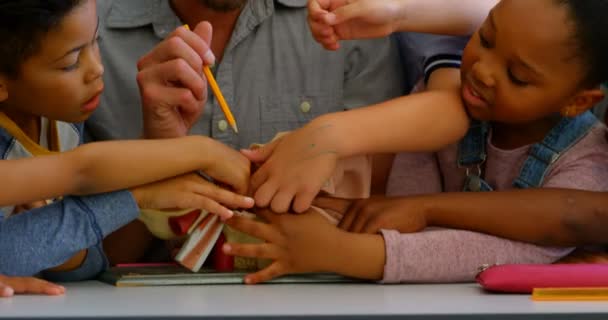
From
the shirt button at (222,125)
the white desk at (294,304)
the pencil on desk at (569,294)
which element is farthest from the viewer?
the shirt button at (222,125)

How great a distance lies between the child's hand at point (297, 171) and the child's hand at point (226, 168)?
0.05ft

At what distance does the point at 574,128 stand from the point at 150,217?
1.89 feet

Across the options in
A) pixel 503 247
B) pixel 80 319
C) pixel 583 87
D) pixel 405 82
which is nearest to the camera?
pixel 80 319

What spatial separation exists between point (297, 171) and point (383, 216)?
0.42 feet

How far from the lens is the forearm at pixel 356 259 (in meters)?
1.06

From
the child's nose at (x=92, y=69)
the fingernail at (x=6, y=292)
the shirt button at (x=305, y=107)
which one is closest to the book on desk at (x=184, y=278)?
the fingernail at (x=6, y=292)

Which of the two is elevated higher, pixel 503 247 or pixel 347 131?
pixel 347 131

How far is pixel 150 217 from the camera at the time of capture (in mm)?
1101

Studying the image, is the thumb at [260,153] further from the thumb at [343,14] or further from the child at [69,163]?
the thumb at [343,14]

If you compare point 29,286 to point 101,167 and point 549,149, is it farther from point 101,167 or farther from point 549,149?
point 549,149

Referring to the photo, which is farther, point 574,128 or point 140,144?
point 574,128

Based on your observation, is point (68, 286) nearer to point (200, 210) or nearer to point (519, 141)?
point (200, 210)

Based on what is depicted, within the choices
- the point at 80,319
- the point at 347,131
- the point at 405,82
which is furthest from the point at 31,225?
the point at 405,82

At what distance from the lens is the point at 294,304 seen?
87 centimetres
